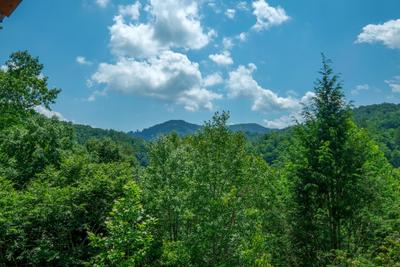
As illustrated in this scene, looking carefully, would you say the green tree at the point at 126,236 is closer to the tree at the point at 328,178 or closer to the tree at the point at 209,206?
the tree at the point at 209,206

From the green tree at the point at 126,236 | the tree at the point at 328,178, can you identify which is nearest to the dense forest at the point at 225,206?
the tree at the point at 328,178

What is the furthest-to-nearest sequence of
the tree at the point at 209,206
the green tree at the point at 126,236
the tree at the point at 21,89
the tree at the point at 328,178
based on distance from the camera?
the tree at the point at 21,89
the tree at the point at 328,178
the tree at the point at 209,206
the green tree at the point at 126,236

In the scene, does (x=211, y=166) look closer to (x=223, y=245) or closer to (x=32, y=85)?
(x=223, y=245)

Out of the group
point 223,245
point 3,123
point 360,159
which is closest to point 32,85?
point 3,123

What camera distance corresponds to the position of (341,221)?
623 inches

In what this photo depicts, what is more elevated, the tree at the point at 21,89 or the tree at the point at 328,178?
the tree at the point at 21,89

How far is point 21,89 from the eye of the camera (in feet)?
75.9

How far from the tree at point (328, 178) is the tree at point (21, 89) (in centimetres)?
1726

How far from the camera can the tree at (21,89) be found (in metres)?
22.7

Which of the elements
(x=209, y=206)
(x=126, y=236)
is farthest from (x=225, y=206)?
(x=126, y=236)

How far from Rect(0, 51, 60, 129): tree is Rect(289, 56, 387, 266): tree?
17.3 meters

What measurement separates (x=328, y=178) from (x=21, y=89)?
1892 centimetres

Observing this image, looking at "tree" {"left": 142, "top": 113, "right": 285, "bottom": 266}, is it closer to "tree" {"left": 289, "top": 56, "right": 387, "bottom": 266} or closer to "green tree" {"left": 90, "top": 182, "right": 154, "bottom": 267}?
"tree" {"left": 289, "top": 56, "right": 387, "bottom": 266}

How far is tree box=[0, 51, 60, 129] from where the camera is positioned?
22688 millimetres
